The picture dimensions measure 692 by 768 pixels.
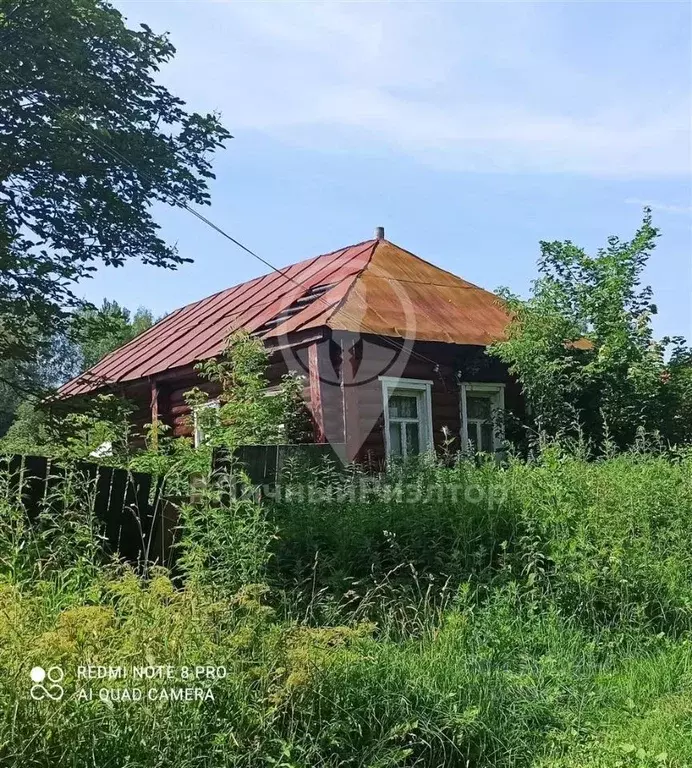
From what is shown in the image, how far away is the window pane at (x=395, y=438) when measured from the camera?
11922 millimetres

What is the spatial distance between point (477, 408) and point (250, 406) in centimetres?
461

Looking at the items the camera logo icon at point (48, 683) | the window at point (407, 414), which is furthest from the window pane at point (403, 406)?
the camera logo icon at point (48, 683)

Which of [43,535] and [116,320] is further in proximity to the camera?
[116,320]

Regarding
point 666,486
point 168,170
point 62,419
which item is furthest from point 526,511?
point 168,170

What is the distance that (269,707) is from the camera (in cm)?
304

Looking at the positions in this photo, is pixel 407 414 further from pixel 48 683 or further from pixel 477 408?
pixel 48 683

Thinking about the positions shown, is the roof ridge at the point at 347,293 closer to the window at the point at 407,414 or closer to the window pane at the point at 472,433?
the window at the point at 407,414

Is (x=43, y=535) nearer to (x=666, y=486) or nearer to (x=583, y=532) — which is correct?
(x=583, y=532)

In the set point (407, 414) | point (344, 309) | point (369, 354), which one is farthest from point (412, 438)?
point (344, 309)

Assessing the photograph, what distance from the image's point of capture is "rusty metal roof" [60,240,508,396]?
11664 millimetres

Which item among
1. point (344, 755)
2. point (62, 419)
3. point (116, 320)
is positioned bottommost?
point (344, 755)

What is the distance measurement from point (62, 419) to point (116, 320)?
2.59 meters

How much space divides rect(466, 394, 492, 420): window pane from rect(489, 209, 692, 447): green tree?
72cm

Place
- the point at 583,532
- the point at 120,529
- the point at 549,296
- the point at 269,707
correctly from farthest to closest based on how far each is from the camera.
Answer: the point at 549,296, the point at 583,532, the point at 120,529, the point at 269,707
